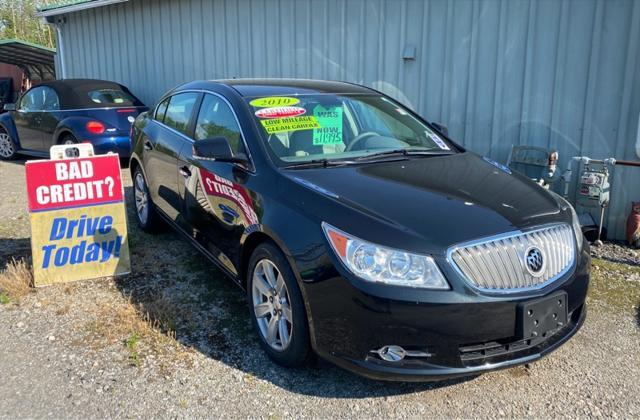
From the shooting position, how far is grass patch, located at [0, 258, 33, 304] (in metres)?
4.10

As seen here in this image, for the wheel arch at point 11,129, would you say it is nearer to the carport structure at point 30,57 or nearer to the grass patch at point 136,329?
the carport structure at point 30,57

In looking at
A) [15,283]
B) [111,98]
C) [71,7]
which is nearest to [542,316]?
[15,283]

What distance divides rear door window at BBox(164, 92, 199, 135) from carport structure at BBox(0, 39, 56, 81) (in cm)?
1134

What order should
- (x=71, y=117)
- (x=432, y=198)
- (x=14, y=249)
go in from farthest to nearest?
(x=71, y=117)
(x=14, y=249)
(x=432, y=198)

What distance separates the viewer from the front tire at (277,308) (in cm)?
288

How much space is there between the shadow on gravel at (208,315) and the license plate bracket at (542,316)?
0.60m

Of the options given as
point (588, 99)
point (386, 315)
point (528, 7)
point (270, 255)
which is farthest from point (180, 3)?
point (386, 315)

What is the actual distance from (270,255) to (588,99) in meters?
3.96

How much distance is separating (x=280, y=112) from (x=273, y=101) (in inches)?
6.1

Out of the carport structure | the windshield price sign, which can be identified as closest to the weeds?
the windshield price sign

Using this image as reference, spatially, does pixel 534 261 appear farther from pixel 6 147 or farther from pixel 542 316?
pixel 6 147

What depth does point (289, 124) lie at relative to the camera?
12.0 feet

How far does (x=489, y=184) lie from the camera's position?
3.30m

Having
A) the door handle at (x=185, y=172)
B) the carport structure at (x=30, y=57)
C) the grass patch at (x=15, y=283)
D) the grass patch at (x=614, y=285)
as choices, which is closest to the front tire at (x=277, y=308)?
the door handle at (x=185, y=172)
